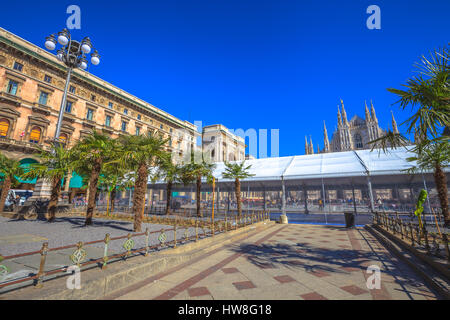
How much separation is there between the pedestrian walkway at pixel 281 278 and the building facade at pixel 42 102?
50.3 feet

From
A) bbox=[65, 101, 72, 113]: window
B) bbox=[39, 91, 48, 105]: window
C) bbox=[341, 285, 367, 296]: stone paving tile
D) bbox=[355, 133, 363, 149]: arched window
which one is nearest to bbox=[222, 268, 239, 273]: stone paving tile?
bbox=[341, 285, 367, 296]: stone paving tile

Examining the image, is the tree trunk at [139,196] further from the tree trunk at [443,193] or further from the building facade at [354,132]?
the building facade at [354,132]

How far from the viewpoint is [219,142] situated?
68375 millimetres

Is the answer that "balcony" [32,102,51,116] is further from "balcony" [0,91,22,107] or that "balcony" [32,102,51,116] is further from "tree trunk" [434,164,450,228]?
"tree trunk" [434,164,450,228]

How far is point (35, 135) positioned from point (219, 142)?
48221 millimetres

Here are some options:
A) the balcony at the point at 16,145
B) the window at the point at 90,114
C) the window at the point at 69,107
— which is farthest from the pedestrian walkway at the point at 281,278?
the window at the point at 90,114

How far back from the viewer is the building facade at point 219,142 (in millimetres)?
67562

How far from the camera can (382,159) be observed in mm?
18062

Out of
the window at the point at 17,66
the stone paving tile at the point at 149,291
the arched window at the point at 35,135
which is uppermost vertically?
the window at the point at 17,66

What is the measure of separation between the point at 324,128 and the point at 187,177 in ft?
244

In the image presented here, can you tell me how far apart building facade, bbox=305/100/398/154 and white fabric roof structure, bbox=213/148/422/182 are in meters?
55.2
